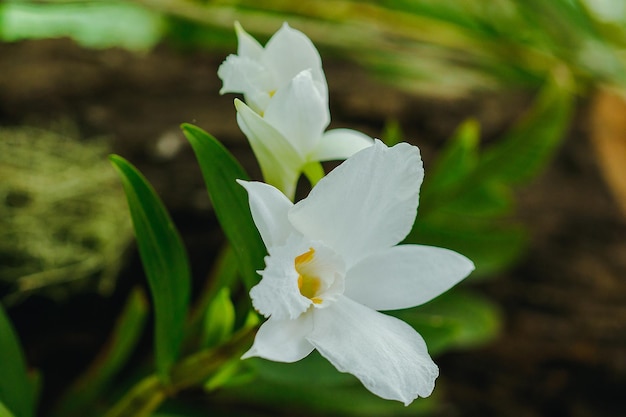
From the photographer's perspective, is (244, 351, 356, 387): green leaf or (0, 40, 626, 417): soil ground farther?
(0, 40, 626, 417): soil ground

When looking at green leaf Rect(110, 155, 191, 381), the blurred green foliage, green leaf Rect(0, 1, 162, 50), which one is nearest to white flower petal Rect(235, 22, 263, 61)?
green leaf Rect(110, 155, 191, 381)

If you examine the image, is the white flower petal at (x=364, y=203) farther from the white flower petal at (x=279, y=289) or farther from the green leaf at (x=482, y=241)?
the green leaf at (x=482, y=241)

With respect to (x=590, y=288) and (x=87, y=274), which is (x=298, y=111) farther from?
(x=590, y=288)

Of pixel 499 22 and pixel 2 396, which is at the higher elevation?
pixel 499 22

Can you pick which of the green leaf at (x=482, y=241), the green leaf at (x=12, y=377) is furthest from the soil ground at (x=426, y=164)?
the green leaf at (x=12, y=377)

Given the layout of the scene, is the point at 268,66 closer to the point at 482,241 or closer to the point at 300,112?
the point at 300,112

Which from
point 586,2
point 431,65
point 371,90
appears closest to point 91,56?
point 371,90

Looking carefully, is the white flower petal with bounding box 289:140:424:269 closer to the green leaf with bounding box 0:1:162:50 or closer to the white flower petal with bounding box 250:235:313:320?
the white flower petal with bounding box 250:235:313:320
